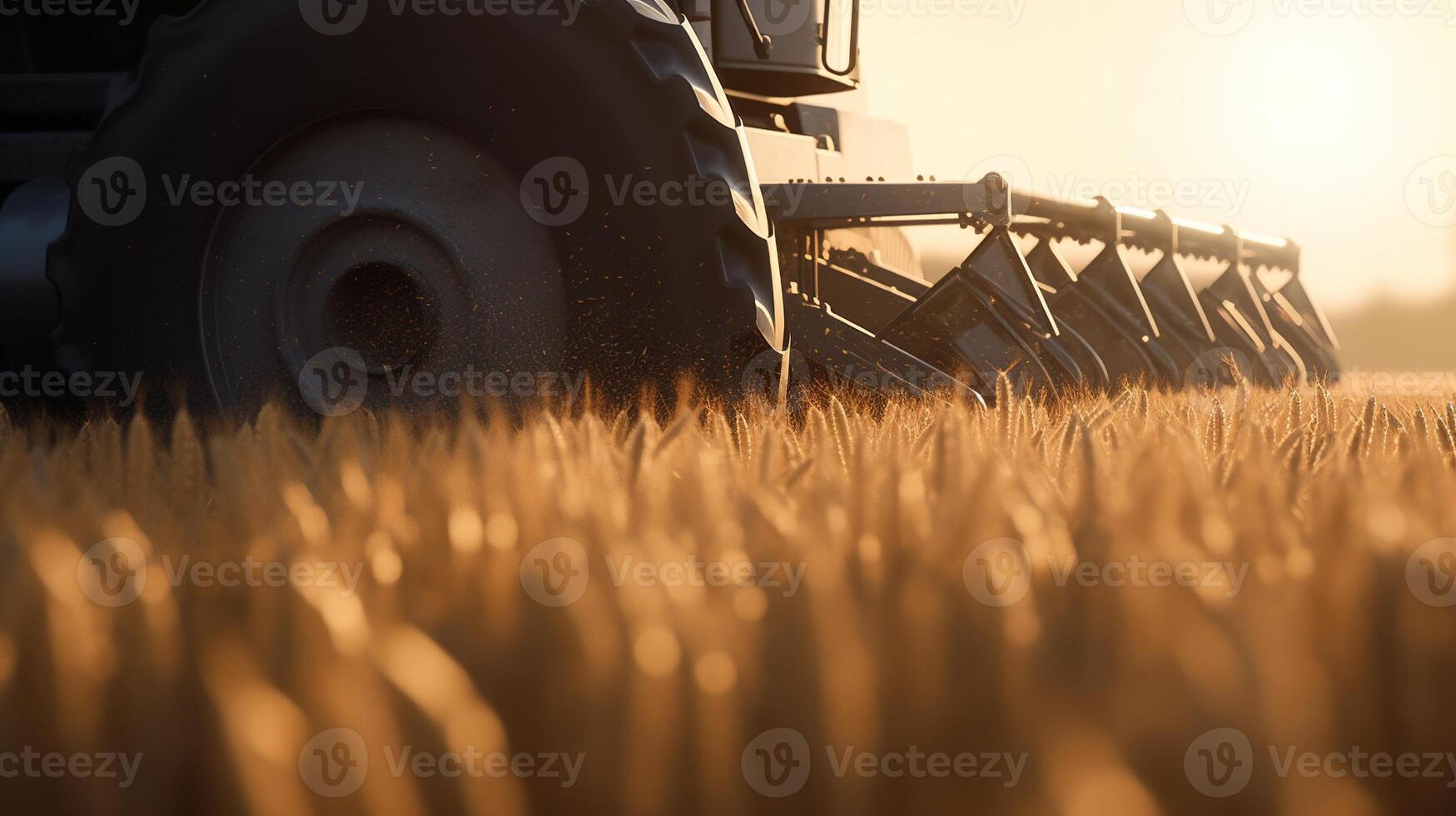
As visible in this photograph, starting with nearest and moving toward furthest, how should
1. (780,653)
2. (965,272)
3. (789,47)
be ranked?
1. (780,653)
2. (965,272)
3. (789,47)

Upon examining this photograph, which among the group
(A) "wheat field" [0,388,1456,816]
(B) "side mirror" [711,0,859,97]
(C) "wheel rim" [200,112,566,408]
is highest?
(B) "side mirror" [711,0,859,97]

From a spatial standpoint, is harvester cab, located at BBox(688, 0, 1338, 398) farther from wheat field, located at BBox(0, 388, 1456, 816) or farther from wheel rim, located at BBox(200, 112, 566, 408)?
wheat field, located at BBox(0, 388, 1456, 816)

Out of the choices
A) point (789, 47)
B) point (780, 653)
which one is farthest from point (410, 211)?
point (789, 47)

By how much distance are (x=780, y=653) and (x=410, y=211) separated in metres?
1.43

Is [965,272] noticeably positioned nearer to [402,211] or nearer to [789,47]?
[789,47]

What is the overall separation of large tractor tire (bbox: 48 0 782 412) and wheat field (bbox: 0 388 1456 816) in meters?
1.06

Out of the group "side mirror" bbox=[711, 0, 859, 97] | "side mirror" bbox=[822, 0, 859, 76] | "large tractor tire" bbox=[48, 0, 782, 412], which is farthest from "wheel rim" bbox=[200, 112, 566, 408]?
"side mirror" bbox=[822, 0, 859, 76]

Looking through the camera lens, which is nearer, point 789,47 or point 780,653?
point 780,653

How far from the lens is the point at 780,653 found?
1.82 ft

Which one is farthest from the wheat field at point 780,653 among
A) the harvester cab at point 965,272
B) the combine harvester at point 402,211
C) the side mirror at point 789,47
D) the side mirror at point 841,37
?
the side mirror at point 841,37

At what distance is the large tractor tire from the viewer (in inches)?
70.5

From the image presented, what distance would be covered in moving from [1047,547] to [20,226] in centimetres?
220

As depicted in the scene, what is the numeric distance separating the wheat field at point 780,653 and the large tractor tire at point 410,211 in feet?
3.49

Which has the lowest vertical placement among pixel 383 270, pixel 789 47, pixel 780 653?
pixel 780 653
